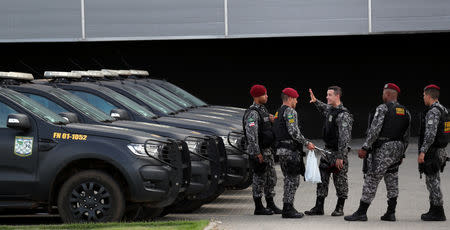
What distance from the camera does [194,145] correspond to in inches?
456

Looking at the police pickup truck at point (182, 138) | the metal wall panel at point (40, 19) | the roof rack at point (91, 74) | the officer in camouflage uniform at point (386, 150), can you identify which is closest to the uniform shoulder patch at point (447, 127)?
the officer in camouflage uniform at point (386, 150)

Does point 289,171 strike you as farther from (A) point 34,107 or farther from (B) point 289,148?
(A) point 34,107

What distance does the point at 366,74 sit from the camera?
25.7 m

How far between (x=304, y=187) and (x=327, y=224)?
431 cm

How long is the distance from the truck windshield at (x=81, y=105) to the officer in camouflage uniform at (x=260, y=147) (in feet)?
5.53

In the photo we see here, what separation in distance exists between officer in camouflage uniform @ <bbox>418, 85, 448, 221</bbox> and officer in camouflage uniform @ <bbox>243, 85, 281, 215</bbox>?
1.78 meters

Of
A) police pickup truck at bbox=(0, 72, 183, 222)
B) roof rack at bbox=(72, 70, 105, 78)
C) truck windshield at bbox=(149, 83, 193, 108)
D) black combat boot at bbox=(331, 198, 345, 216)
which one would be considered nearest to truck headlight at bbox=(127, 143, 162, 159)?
police pickup truck at bbox=(0, 72, 183, 222)

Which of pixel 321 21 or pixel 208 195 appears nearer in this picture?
pixel 208 195

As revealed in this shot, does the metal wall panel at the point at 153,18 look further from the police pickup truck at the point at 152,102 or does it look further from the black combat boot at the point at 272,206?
the black combat boot at the point at 272,206

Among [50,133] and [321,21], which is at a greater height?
[321,21]

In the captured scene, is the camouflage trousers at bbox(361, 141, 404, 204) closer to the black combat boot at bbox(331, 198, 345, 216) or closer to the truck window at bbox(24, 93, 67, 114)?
the black combat boot at bbox(331, 198, 345, 216)

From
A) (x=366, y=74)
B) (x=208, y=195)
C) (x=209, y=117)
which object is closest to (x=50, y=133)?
(x=208, y=195)

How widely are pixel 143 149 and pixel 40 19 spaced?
566 inches

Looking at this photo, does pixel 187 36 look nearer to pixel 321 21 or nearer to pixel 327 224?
pixel 321 21
